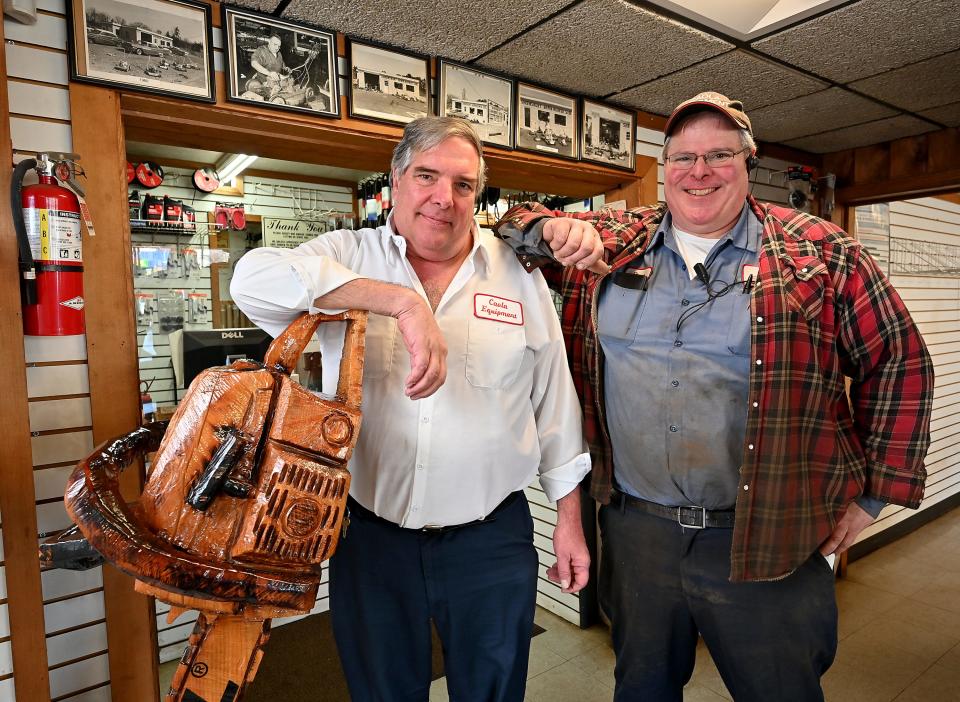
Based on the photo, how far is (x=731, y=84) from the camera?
277 centimetres

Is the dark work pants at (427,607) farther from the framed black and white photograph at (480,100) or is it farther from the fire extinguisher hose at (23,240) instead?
the framed black and white photograph at (480,100)

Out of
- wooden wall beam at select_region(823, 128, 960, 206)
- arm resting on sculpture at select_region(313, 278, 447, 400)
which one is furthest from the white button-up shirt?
wooden wall beam at select_region(823, 128, 960, 206)

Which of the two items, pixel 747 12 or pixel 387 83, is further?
pixel 387 83

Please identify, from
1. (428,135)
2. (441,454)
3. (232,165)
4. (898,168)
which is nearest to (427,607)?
(441,454)

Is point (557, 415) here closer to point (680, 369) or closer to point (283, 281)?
point (680, 369)

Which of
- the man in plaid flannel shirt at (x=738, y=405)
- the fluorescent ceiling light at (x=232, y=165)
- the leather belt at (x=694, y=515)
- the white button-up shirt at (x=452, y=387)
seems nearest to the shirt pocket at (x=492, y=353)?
the white button-up shirt at (x=452, y=387)

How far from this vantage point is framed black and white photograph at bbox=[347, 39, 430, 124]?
226cm

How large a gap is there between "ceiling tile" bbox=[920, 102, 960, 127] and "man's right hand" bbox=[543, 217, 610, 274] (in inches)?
112

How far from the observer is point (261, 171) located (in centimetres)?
519

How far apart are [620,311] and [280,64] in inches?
57.1

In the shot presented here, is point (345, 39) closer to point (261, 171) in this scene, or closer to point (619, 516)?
point (619, 516)

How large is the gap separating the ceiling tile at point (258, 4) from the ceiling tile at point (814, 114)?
241 centimetres

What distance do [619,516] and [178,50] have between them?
1961 mm

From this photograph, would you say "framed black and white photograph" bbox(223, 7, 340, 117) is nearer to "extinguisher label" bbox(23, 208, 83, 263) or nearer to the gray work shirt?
"extinguisher label" bbox(23, 208, 83, 263)
